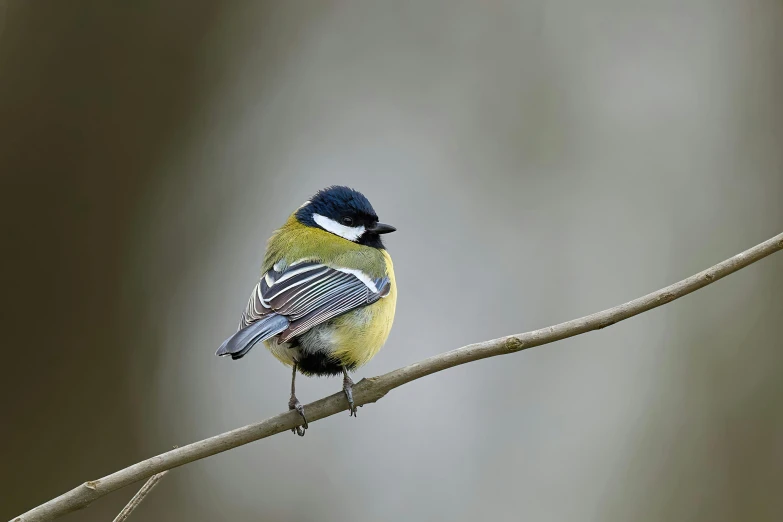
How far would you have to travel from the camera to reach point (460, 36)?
5793 mm

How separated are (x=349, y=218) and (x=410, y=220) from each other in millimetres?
1890

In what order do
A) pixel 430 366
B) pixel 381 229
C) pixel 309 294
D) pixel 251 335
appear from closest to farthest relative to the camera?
pixel 430 366 → pixel 251 335 → pixel 309 294 → pixel 381 229

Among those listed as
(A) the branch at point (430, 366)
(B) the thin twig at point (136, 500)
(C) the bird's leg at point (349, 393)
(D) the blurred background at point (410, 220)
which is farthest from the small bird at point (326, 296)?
(D) the blurred background at point (410, 220)

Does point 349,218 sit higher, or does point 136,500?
point 349,218

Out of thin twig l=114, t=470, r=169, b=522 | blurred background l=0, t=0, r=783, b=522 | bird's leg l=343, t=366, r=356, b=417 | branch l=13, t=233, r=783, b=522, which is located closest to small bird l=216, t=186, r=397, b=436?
bird's leg l=343, t=366, r=356, b=417

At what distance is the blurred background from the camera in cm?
425

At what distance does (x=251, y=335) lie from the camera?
239cm

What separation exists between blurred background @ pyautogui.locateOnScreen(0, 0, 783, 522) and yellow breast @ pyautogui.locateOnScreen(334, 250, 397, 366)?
6.63 ft

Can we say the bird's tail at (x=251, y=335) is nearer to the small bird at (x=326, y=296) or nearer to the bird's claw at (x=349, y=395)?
the small bird at (x=326, y=296)

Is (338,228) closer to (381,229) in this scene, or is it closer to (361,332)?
(381,229)

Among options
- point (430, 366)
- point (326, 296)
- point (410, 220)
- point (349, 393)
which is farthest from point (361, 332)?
point (410, 220)

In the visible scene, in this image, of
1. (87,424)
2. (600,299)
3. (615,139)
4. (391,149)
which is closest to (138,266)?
(87,424)

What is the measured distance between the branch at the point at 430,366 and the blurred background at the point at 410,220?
2.55 m

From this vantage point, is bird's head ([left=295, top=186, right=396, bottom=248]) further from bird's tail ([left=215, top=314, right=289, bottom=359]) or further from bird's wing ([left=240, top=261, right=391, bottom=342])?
bird's tail ([left=215, top=314, right=289, bottom=359])
